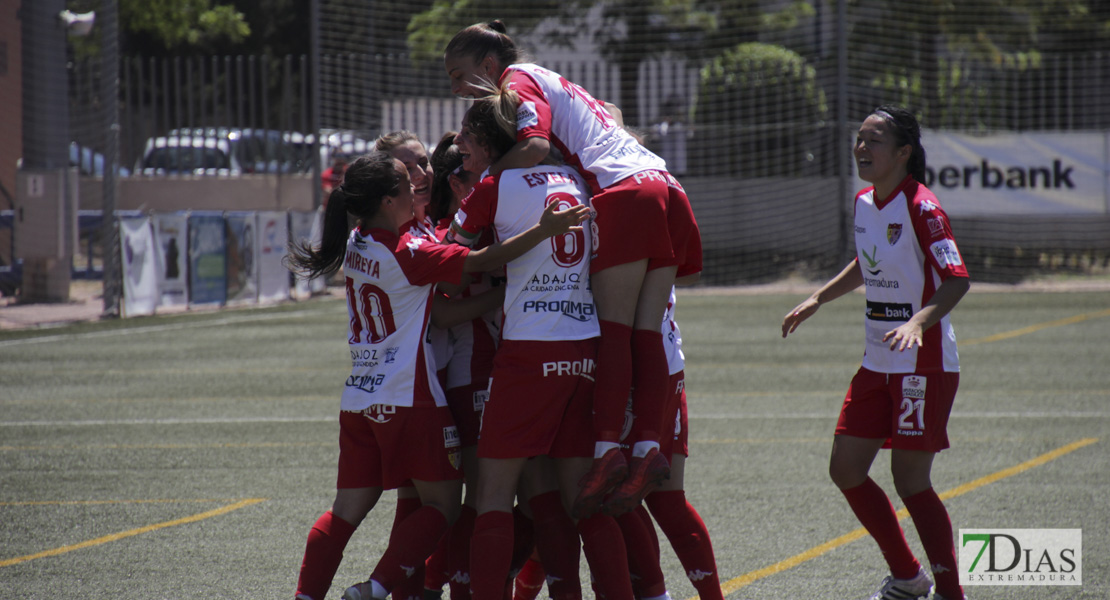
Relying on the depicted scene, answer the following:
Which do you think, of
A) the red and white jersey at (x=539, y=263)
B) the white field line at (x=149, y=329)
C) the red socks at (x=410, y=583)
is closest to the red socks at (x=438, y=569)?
the red socks at (x=410, y=583)

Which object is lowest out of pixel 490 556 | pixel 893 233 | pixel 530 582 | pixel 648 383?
pixel 530 582

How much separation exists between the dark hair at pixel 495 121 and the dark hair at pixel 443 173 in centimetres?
53

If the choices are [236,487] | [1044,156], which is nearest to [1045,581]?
[236,487]

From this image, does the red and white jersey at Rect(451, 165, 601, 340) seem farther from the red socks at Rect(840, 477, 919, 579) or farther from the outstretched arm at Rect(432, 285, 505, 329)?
the red socks at Rect(840, 477, 919, 579)

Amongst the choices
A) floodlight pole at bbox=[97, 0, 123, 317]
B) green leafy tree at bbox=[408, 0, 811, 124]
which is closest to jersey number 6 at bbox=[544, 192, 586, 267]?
floodlight pole at bbox=[97, 0, 123, 317]

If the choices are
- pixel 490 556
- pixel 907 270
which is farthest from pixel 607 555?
pixel 907 270

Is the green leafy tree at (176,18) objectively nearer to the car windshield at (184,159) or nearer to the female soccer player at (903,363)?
the car windshield at (184,159)

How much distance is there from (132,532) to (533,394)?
113 inches

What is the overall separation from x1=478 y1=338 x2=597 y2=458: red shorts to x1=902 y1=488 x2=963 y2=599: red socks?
1486 millimetres

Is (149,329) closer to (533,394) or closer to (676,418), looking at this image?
(676,418)

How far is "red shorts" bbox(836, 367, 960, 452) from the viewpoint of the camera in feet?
14.2

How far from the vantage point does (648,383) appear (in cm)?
383

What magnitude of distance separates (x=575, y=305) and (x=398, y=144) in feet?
3.76

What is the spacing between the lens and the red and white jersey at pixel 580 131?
390 centimetres
